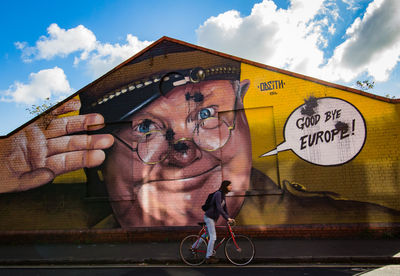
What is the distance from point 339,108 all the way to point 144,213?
6864mm

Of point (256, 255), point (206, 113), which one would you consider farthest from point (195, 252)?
point (206, 113)

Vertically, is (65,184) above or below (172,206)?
above

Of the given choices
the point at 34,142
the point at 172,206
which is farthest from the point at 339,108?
the point at 34,142

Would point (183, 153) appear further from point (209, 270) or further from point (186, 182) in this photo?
point (209, 270)

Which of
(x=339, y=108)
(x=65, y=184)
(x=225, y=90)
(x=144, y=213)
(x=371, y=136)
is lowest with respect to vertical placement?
(x=144, y=213)

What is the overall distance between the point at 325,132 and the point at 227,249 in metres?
4.67

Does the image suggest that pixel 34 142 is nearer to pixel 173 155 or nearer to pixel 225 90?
pixel 173 155

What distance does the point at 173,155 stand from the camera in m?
9.62

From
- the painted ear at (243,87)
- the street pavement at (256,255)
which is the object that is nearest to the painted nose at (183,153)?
the painted ear at (243,87)

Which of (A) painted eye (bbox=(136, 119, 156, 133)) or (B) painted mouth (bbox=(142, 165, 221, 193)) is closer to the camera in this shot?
(B) painted mouth (bbox=(142, 165, 221, 193))

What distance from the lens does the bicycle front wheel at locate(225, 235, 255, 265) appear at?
6.14 meters

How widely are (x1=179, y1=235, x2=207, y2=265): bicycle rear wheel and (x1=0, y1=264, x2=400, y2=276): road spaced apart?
0.17 metres

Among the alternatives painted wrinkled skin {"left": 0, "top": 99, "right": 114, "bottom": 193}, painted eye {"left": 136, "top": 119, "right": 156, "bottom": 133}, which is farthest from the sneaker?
painted wrinkled skin {"left": 0, "top": 99, "right": 114, "bottom": 193}

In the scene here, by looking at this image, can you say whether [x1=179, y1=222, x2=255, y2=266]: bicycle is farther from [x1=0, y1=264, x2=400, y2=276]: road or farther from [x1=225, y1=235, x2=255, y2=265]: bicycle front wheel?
[x1=0, y1=264, x2=400, y2=276]: road
